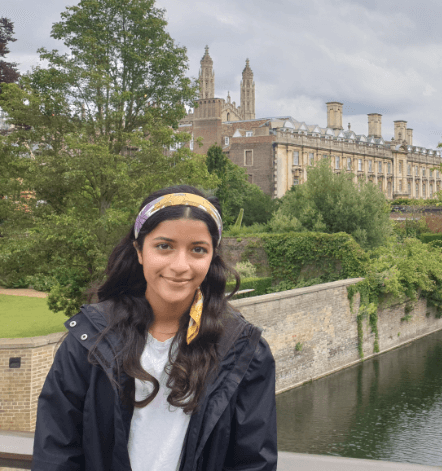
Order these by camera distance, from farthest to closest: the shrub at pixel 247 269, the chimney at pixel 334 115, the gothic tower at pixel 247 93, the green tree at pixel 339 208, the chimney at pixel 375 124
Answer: the gothic tower at pixel 247 93 → the chimney at pixel 375 124 → the chimney at pixel 334 115 → the green tree at pixel 339 208 → the shrub at pixel 247 269

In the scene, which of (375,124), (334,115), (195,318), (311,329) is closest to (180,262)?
(195,318)

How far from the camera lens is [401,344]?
882 inches

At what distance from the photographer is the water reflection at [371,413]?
41.9ft

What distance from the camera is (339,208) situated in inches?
978

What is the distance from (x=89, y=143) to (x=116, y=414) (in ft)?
41.5

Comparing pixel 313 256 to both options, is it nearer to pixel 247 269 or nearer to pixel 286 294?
pixel 247 269

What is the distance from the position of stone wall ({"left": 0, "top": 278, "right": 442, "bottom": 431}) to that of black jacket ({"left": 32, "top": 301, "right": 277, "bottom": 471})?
886 cm

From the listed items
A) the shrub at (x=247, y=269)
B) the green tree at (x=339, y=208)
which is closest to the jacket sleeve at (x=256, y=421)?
the shrub at (x=247, y=269)

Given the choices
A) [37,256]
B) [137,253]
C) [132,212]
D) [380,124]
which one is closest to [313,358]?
[132,212]

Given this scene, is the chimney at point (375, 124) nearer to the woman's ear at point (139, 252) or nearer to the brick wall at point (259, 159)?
the brick wall at point (259, 159)

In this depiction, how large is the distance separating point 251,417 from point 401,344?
2231 centimetres

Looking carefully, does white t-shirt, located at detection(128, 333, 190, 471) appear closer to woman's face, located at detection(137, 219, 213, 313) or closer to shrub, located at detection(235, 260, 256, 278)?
woman's face, located at detection(137, 219, 213, 313)

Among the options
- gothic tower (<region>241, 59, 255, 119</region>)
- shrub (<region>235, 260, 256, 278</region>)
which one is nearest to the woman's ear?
shrub (<region>235, 260, 256, 278</region>)

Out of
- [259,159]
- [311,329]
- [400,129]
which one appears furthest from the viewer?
[400,129]
